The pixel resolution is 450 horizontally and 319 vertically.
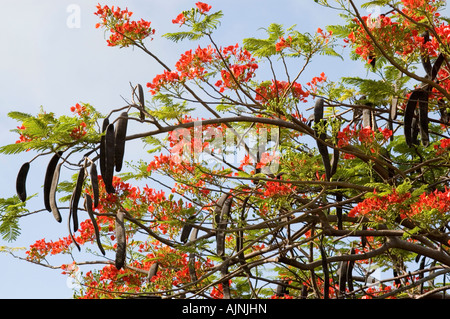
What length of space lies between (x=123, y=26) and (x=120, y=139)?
2.01m

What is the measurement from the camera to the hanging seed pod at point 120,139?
4469mm

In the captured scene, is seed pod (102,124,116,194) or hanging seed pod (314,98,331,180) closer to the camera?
seed pod (102,124,116,194)

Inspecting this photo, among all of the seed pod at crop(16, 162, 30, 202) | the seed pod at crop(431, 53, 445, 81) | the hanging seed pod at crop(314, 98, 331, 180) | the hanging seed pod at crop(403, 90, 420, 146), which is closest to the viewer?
the hanging seed pod at crop(314, 98, 331, 180)

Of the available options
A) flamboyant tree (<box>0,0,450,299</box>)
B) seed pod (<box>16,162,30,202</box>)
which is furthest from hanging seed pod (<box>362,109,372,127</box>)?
seed pod (<box>16,162,30,202</box>)

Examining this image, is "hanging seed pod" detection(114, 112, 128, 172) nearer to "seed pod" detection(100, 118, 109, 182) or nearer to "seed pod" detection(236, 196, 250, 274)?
"seed pod" detection(100, 118, 109, 182)

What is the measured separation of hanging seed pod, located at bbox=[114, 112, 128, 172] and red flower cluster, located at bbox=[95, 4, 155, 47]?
1727 millimetres

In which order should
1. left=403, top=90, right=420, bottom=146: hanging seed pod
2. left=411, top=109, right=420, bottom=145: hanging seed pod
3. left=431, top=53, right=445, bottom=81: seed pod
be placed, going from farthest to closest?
left=411, top=109, right=420, bottom=145: hanging seed pod, left=431, top=53, right=445, bottom=81: seed pod, left=403, top=90, right=420, bottom=146: hanging seed pod

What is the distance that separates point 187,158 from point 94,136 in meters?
1.26

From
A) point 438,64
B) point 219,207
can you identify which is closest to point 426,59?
point 438,64

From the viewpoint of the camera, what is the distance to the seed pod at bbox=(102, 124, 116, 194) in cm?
440

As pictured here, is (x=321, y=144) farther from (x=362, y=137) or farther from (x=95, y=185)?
(x=95, y=185)

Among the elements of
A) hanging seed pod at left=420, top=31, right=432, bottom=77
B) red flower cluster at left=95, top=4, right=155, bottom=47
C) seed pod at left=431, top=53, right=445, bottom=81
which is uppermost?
red flower cluster at left=95, top=4, right=155, bottom=47

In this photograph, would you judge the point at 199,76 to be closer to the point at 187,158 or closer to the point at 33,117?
the point at 187,158
